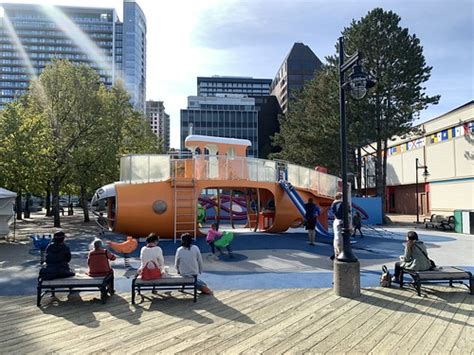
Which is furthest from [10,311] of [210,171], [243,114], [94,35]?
[94,35]

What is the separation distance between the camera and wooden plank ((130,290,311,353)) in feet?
18.0

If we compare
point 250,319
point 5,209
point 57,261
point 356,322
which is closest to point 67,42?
point 5,209

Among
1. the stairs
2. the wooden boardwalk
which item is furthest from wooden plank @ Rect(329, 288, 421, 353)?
the stairs

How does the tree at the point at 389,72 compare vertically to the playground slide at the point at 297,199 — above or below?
above

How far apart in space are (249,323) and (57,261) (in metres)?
4.24

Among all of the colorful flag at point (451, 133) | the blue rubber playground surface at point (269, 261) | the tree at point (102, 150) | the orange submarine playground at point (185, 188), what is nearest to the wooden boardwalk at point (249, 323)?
the blue rubber playground surface at point (269, 261)

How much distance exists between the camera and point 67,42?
151000 millimetres

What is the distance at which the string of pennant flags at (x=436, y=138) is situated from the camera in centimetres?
3541

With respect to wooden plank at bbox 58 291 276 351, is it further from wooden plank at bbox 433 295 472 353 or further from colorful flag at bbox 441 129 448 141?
colorful flag at bbox 441 129 448 141

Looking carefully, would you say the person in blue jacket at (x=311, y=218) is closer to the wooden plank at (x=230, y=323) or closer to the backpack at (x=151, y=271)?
the wooden plank at (x=230, y=323)

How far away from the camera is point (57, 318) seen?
6820 millimetres

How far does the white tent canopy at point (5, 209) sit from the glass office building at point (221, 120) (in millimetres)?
62308

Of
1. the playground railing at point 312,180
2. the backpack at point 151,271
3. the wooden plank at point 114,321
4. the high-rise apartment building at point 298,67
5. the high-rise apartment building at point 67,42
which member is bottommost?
the wooden plank at point 114,321

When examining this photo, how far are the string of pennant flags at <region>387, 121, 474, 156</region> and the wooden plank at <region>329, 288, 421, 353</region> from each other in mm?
32365
